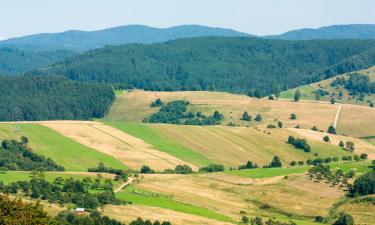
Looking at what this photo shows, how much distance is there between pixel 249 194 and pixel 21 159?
1596 inches

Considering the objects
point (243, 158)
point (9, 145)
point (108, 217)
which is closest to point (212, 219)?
point (108, 217)

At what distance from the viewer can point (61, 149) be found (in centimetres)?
16762

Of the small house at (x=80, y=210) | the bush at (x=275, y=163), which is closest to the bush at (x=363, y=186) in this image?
Result: the bush at (x=275, y=163)

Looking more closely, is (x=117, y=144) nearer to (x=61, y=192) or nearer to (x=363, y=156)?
(x=363, y=156)

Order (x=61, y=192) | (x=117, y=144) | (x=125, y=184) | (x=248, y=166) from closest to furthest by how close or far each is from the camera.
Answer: (x=61, y=192) < (x=125, y=184) < (x=248, y=166) < (x=117, y=144)

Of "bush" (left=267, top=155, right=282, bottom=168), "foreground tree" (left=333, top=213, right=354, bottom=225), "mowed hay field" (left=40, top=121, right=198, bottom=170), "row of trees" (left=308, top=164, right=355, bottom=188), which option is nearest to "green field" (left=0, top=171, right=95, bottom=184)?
"mowed hay field" (left=40, top=121, right=198, bottom=170)

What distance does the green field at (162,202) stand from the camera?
→ 119 meters

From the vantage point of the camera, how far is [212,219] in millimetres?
115375

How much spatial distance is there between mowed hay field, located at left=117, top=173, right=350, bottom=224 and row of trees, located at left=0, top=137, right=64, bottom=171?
18304mm

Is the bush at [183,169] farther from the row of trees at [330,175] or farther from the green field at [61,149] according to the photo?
the row of trees at [330,175]

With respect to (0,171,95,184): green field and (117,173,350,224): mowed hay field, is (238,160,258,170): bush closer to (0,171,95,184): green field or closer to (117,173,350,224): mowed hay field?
(117,173,350,224): mowed hay field

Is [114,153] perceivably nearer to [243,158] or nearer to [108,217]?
[243,158]

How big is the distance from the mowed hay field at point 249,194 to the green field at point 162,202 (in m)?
0.96

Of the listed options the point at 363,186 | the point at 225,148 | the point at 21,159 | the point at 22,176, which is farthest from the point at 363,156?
the point at 22,176
